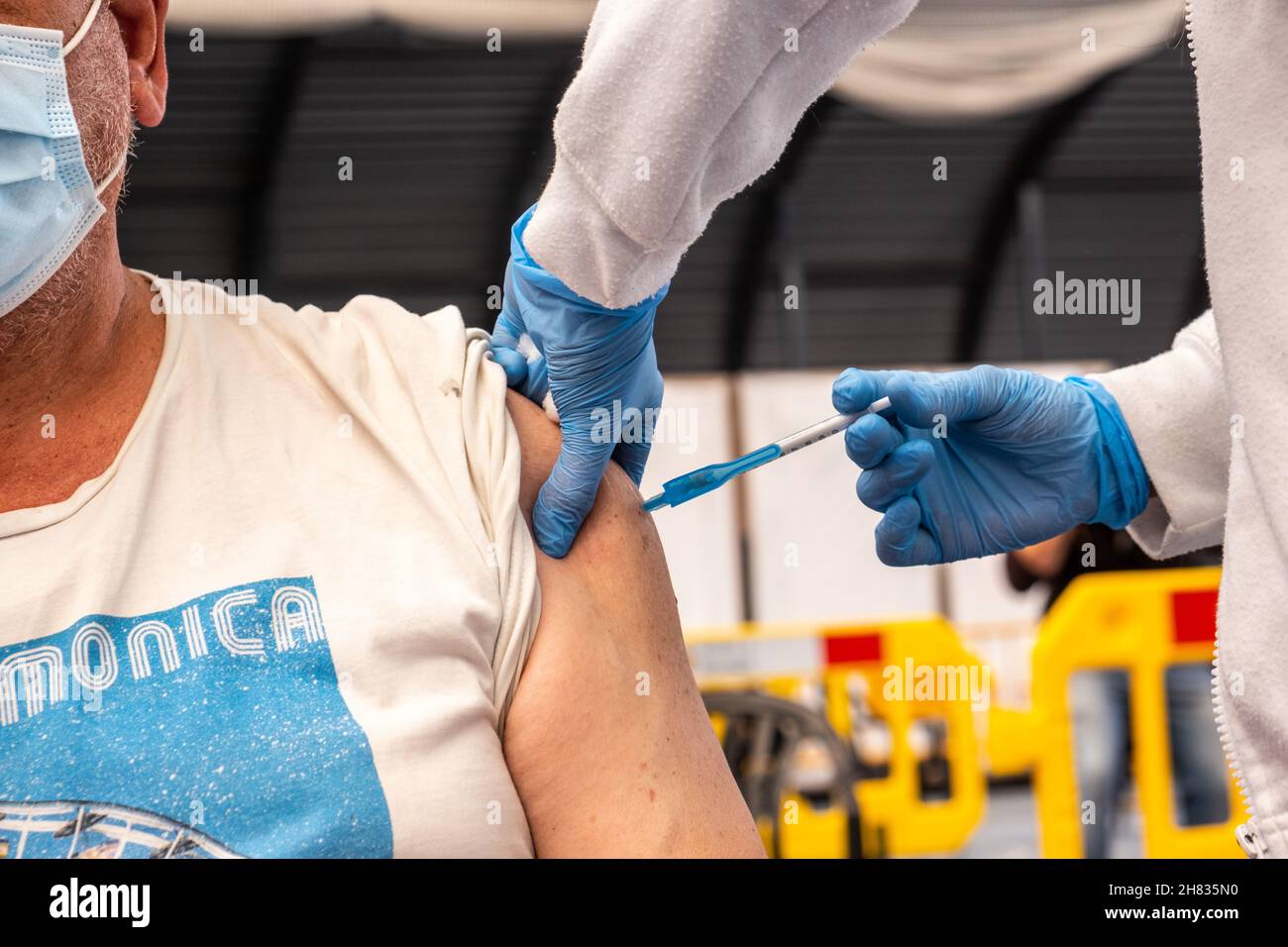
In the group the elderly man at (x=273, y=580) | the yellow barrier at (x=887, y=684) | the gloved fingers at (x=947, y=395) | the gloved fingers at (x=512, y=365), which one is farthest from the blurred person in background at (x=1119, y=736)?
the elderly man at (x=273, y=580)

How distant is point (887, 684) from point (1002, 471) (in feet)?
10.7

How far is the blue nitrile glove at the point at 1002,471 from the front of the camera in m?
1.63

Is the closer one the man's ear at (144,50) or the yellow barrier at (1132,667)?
the man's ear at (144,50)

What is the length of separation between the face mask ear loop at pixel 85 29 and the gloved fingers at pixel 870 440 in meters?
0.94

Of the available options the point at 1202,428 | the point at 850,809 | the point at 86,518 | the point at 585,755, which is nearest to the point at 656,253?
the point at 585,755

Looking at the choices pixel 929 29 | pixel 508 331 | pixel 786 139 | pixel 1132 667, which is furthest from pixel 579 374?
pixel 929 29

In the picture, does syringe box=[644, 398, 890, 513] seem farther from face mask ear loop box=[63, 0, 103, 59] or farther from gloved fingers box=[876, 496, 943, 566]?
face mask ear loop box=[63, 0, 103, 59]

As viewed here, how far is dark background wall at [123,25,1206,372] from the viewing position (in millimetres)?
8430

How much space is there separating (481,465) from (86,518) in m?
0.38

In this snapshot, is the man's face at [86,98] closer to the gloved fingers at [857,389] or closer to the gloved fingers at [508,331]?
the gloved fingers at [508,331]

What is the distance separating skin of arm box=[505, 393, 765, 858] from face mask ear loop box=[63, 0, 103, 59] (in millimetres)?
659

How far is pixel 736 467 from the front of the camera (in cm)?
150
